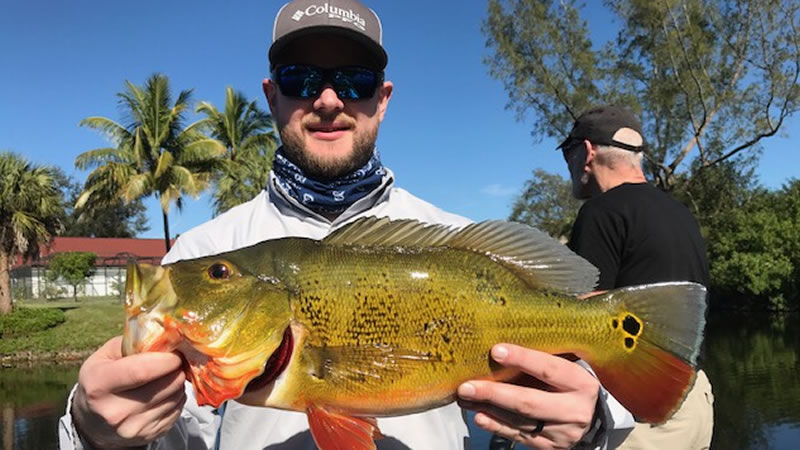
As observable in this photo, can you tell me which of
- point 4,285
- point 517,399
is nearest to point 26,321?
point 4,285

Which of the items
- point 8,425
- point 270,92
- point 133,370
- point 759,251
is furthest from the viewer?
point 759,251

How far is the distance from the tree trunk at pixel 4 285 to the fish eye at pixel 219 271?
28159 millimetres

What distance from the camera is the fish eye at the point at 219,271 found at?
5.78 feet

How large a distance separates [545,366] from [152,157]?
28.1 meters

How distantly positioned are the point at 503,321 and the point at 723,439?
414 inches

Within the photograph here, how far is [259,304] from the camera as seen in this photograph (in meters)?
1.74

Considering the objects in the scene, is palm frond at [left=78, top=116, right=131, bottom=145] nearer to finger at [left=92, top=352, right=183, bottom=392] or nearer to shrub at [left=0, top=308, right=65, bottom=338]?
shrub at [left=0, top=308, right=65, bottom=338]

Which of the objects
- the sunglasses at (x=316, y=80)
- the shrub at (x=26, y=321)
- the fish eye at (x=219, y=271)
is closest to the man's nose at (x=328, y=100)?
the sunglasses at (x=316, y=80)

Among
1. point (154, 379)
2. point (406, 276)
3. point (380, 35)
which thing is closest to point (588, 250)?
point (380, 35)

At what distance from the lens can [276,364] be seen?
1.74 m

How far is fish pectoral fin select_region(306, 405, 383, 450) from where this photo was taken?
175 cm

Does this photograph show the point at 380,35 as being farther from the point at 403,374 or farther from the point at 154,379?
the point at 154,379

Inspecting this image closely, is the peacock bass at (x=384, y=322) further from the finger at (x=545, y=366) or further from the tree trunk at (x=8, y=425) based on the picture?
the tree trunk at (x=8, y=425)

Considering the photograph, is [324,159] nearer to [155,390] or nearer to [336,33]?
[336,33]
